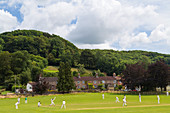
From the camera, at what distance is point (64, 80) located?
7606cm

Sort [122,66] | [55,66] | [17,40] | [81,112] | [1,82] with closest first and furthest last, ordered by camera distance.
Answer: [81,112], [1,82], [122,66], [55,66], [17,40]

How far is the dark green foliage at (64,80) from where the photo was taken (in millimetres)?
75250

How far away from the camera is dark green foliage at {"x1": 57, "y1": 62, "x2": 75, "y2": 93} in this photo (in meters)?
75.2

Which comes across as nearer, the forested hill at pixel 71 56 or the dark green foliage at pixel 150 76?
the dark green foliage at pixel 150 76

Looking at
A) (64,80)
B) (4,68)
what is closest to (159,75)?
(64,80)

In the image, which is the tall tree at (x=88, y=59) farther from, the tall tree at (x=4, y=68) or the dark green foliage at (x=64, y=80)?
the dark green foliage at (x=64, y=80)

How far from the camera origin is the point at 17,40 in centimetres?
18638

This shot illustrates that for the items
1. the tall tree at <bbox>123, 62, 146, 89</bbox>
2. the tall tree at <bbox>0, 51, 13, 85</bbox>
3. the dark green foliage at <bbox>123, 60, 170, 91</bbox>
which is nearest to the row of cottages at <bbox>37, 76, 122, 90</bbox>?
the tall tree at <bbox>0, 51, 13, 85</bbox>

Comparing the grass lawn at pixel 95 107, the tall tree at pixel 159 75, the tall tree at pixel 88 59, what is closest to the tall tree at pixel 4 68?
the tall tree at pixel 88 59

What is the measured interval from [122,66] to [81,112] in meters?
123

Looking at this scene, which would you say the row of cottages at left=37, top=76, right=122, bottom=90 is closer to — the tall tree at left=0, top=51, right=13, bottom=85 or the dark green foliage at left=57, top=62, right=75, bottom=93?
the tall tree at left=0, top=51, right=13, bottom=85

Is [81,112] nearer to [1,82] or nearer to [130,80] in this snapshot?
[130,80]

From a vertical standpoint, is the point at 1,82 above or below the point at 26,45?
below

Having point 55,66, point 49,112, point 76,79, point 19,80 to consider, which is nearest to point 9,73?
point 19,80
